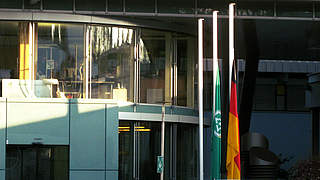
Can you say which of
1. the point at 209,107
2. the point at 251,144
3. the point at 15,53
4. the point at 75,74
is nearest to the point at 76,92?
the point at 75,74

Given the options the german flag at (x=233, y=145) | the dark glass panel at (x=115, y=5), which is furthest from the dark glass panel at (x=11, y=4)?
the german flag at (x=233, y=145)

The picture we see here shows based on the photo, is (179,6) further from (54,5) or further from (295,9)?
(54,5)

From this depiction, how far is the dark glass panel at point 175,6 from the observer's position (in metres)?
27.6

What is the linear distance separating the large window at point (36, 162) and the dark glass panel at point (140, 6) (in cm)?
619

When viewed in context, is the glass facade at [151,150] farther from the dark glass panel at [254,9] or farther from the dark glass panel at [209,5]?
the dark glass panel at [254,9]

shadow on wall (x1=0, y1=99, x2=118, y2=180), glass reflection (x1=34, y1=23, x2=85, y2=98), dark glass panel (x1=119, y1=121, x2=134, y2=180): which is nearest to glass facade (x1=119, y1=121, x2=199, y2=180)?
dark glass panel (x1=119, y1=121, x2=134, y2=180)

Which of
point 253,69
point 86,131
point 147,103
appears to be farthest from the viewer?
point 253,69

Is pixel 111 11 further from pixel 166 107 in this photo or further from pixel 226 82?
pixel 226 82

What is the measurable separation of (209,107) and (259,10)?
1035 centimetres

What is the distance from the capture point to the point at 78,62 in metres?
27.7

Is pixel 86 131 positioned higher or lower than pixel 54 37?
lower

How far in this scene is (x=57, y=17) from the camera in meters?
27.5

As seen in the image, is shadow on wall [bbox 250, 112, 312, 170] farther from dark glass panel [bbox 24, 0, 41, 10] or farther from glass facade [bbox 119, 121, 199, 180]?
dark glass panel [bbox 24, 0, 41, 10]

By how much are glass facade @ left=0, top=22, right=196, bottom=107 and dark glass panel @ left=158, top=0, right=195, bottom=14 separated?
1777 millimetres
